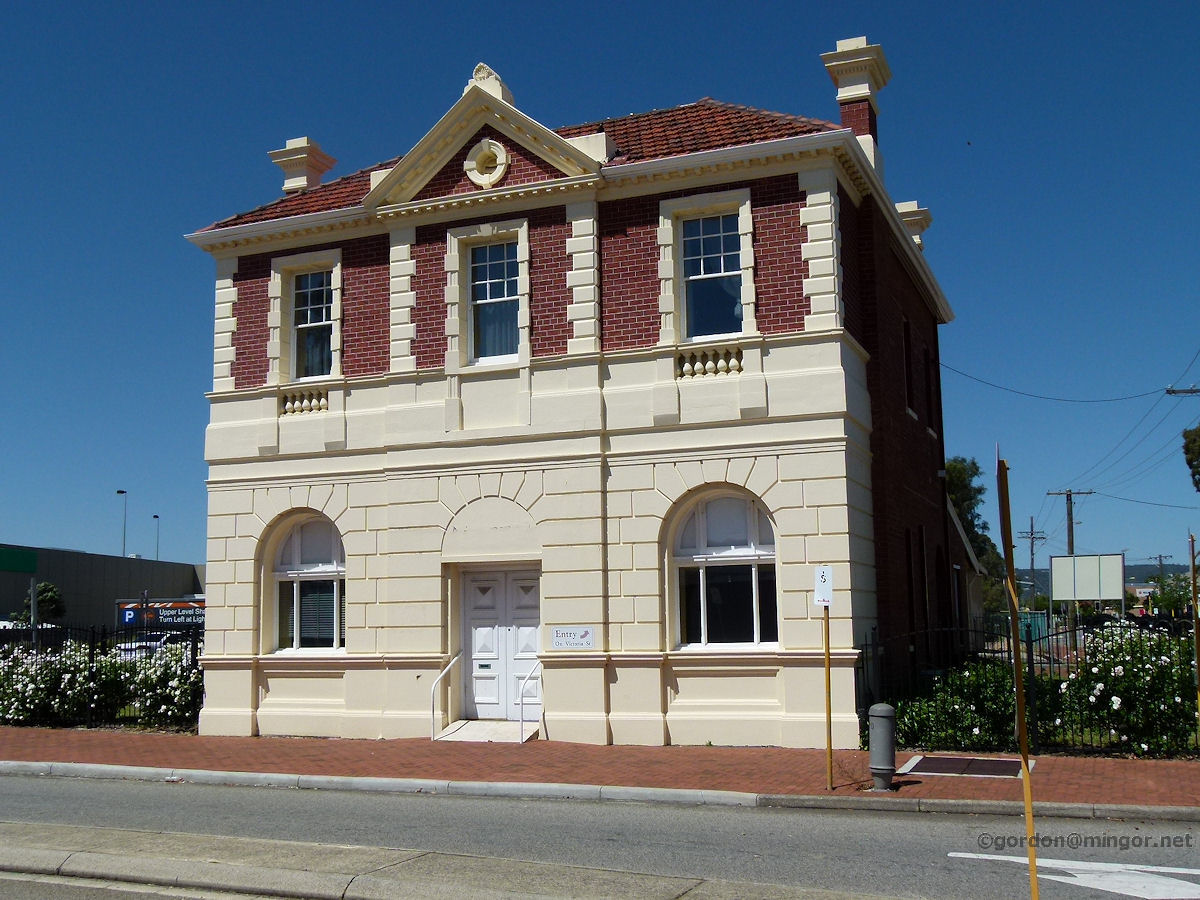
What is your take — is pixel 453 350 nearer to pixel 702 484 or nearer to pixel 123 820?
pixel 702 484

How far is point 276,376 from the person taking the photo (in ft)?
62.4

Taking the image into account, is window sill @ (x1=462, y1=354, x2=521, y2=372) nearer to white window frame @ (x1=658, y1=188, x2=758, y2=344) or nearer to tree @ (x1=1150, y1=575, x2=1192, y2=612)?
white window frame @ (x1=658, y1=188, x2=758, y2=344)

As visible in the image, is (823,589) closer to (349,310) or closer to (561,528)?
(561,528)

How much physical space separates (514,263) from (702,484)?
4512 mm

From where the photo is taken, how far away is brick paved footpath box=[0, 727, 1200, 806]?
12180 millimetres

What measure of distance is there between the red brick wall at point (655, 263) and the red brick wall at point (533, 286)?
2.02 ft

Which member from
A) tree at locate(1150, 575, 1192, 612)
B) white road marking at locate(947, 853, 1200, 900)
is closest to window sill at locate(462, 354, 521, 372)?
white road marking at locate(947, 853, 1200, 900)

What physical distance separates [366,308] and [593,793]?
9025 millimetres

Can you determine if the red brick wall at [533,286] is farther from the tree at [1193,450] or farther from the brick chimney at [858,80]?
the tree at [1193,450]

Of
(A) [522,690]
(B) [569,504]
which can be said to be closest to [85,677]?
(A) [522,690]

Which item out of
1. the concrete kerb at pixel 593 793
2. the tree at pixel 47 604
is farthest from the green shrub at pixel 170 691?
the tree at pixel 47 604

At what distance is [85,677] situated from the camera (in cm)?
1961

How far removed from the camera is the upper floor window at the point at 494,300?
17.9 meters

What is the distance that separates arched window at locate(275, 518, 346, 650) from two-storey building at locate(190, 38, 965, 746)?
42mm
